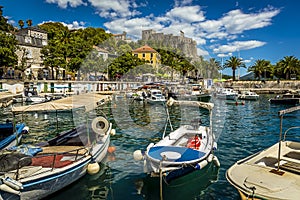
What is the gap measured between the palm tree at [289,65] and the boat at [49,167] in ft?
293

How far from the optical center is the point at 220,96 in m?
54.1

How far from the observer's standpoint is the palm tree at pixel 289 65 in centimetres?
8377

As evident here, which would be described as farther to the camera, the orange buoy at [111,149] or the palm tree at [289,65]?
the palm tree at [289,65]

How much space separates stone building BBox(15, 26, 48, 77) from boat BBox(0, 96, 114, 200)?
56373 mm

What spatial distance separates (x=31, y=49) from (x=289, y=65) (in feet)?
279

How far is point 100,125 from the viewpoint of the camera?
48.4 ft

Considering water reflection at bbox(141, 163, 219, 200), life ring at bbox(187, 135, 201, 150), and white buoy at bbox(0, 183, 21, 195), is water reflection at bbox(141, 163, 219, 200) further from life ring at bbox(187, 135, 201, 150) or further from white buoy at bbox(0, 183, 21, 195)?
white buoy at bbox(0, 183, 21, 195)

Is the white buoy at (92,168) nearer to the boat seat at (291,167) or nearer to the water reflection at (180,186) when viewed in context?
the water reflection at (180,186)

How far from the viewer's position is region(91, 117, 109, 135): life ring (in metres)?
13.3

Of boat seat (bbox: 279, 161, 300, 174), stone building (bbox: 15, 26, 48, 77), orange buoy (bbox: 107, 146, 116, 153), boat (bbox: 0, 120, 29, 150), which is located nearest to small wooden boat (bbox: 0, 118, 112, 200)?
orange buoy (bbox: 107, 146, 116, 153)

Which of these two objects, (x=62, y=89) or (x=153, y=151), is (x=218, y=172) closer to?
(x=153, y=151)

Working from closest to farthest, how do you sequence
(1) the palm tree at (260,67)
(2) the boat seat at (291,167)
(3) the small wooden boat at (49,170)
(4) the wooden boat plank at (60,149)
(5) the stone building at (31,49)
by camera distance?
(2) the boat seat at (291,167), (3) the small wooden boat at (49,170), (4) the wooden boat plank at (60,149), (5) the stone building at (31,49), (1) the palm tree at (260,67)

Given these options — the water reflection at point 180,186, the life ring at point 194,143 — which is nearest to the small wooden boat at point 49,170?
the water reflection at point 180,186

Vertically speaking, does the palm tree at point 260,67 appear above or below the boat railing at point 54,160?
above
